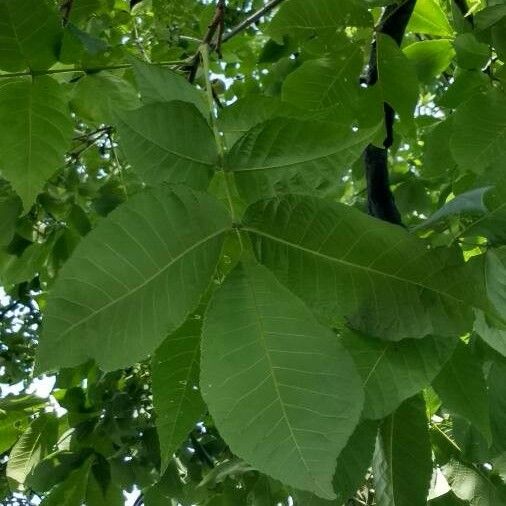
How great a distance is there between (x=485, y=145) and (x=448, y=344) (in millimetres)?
460

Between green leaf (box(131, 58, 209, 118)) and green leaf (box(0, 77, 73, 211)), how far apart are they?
9.2 inches

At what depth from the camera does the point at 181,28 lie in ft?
6.86

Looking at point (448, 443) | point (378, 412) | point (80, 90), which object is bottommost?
point (448, 443)

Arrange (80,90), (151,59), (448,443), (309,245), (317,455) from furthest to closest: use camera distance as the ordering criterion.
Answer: (151,59) < (448,443) < (80,90) < (309,245) < (317,455)

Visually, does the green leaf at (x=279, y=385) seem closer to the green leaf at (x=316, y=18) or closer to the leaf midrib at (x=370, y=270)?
the leaf midrib at (x=370, y=270)

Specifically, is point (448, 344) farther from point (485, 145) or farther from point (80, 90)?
point (80, 90)

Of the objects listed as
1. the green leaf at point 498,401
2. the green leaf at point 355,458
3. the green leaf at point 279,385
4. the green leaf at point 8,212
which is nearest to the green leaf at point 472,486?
the green leaf at point 498,401

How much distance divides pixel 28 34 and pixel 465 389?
2.48 ft

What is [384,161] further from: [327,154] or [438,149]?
[327,154]

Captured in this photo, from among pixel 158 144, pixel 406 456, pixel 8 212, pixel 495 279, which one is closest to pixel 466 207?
pixel 495 279

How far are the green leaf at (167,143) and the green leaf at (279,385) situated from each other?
16 cm

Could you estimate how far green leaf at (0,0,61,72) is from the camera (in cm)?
103

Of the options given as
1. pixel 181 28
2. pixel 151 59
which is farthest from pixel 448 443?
pixel 181 28

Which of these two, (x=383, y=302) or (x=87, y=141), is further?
(x=87, y=141)
